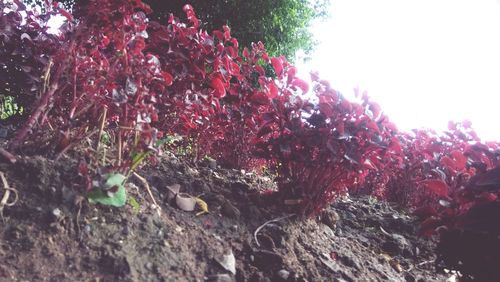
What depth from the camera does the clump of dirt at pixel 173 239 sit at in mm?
1209

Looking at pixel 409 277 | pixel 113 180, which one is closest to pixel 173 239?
pixel 113 180

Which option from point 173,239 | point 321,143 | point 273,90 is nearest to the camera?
point 173,239

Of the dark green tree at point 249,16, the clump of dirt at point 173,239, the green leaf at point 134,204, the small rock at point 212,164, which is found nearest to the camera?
the clump of dirt at point 173,239

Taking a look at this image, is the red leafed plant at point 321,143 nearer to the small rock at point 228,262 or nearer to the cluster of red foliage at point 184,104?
the cluster of red foliage at point 184,104

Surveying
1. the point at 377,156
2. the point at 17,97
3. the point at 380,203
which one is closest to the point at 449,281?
the point at 377,156

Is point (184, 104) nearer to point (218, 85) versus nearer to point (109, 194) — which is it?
point (218, 85)

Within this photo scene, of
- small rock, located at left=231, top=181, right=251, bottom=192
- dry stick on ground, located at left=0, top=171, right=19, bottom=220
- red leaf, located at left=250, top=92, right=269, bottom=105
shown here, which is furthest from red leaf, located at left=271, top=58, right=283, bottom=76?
dry stick on ground, located at left=0, top=171, right=19, bottom=220

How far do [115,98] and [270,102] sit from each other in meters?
0.76

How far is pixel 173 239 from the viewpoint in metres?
1.42

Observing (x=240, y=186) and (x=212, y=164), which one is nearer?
(x=240, y=186)

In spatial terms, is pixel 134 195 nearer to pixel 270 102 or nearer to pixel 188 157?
pixel 270 102

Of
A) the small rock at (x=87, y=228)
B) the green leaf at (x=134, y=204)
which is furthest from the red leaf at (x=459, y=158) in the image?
the small rock at (x=87, y=228)

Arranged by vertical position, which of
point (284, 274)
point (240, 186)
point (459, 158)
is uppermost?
point (459, 158)

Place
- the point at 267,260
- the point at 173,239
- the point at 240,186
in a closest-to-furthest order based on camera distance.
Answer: the point at 173,239
the point at 267,260
the point at 240,186
